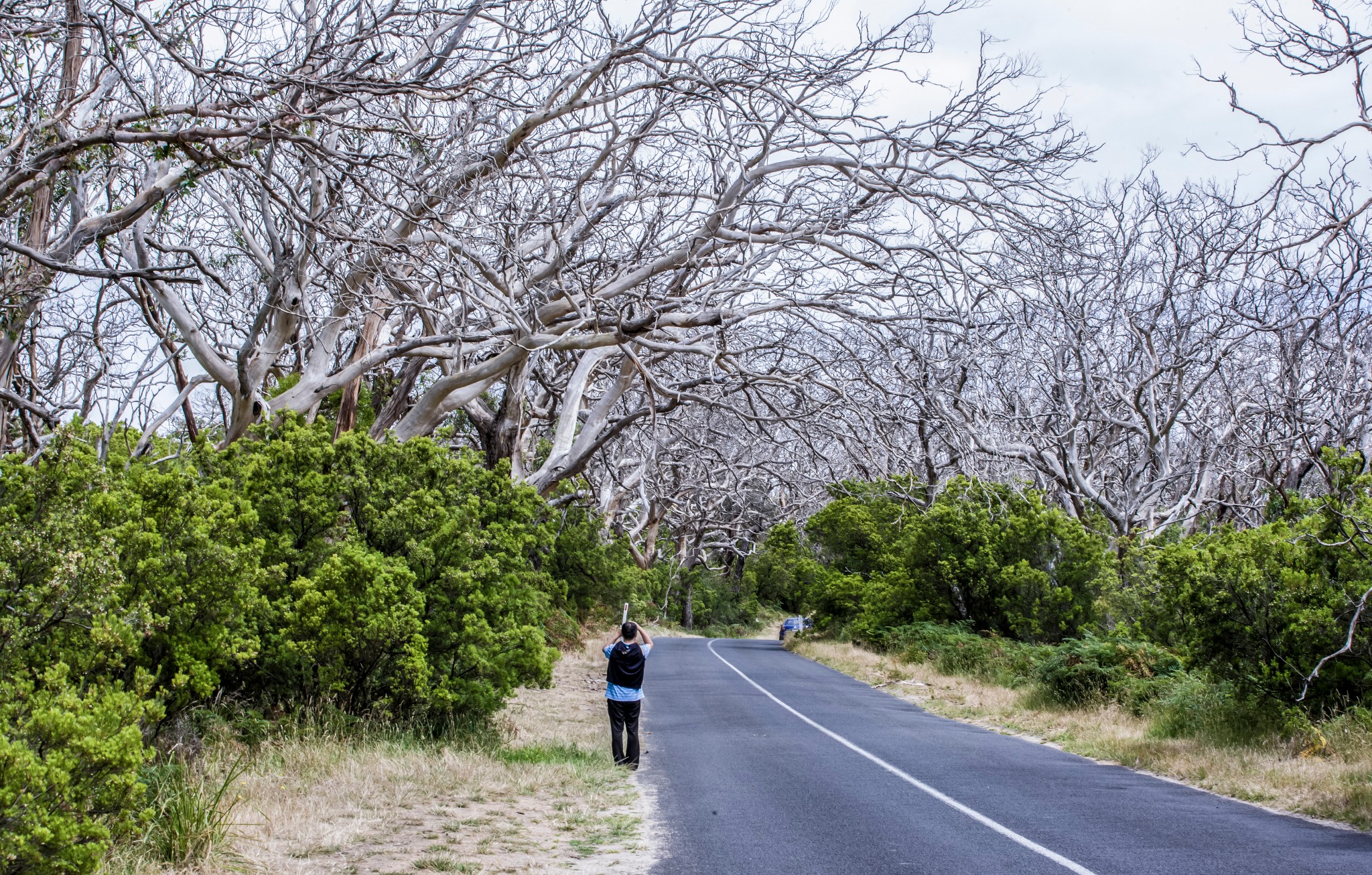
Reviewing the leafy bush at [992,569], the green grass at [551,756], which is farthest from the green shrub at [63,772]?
Answer: the leafy bush at [992,569]

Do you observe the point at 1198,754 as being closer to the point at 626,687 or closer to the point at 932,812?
the point at 932,812

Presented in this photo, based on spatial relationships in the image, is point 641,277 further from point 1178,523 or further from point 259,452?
point 1178,523

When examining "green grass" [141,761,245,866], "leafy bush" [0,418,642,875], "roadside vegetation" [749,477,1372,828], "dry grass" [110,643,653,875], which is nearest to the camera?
"leafy bush" [0,418,642,875]

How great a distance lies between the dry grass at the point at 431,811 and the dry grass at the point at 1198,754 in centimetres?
546

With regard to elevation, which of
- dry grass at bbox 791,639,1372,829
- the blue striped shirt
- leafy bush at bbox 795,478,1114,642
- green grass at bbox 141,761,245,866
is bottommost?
dry grass at bbox 791,639,1372,829

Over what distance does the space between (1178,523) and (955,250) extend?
16.8m

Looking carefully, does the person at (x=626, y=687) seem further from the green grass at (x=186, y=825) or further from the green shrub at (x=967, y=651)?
the green shrub at (x=967, y=651)

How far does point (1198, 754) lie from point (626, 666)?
20.2 ft

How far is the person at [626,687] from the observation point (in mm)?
11164

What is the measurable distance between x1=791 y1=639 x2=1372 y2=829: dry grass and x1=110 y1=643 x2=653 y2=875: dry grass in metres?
5.46

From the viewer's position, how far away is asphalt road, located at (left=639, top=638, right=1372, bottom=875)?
265 inches

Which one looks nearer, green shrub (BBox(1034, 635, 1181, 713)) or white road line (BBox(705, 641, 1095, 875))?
white road line (BBox(705, 641, 1095, 875))

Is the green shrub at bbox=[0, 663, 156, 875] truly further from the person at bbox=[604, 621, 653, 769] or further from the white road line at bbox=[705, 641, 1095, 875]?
the person at bbox=[604, 621, 653, 769]

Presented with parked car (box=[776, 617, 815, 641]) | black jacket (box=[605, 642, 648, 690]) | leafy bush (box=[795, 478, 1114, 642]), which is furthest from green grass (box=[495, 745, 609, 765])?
parked car (box=[776, 617, 815, 641])
